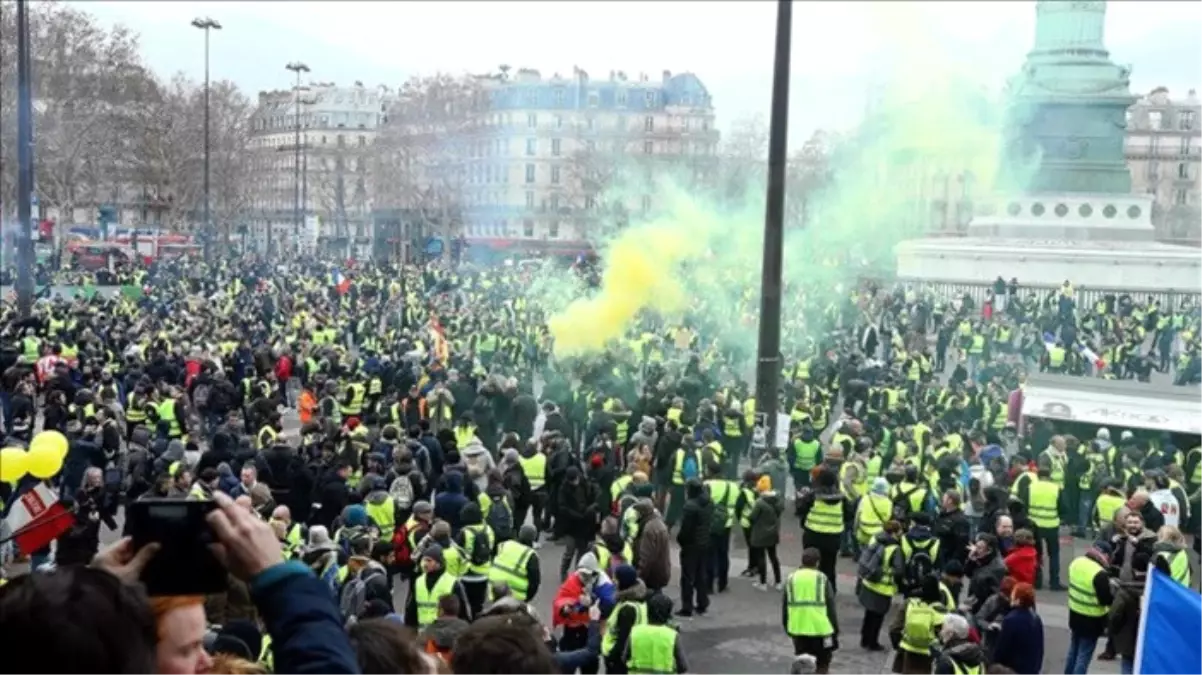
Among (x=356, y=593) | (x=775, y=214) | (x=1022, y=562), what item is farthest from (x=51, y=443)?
(x=775, y=214)

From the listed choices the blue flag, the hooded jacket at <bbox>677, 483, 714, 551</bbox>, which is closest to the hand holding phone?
the blue flag

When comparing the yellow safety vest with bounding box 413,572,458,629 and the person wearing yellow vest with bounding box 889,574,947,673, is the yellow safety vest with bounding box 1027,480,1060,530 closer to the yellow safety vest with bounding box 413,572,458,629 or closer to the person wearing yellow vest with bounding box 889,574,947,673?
the person wearing yellow vest with bounding box 889,574,947,673

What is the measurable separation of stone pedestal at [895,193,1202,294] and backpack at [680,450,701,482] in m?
28.3

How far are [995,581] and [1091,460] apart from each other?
5778mm

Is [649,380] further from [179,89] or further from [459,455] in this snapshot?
[179,89]

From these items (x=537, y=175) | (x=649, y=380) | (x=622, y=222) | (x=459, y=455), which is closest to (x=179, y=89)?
(x=537, y=175)

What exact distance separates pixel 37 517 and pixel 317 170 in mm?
99055

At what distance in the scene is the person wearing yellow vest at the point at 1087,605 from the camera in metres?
9.48

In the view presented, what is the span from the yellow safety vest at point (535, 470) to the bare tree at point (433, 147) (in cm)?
5526

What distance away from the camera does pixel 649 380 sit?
65.9 feet

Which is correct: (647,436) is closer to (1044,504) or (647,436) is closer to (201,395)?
(1044,504)

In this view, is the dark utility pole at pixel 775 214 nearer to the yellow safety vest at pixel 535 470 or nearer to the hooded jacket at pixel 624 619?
the yellow safety vest at pixel 535 470

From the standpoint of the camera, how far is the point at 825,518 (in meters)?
11.5

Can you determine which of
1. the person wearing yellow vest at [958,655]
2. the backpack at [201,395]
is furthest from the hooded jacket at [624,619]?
the backpack at [201,395]
